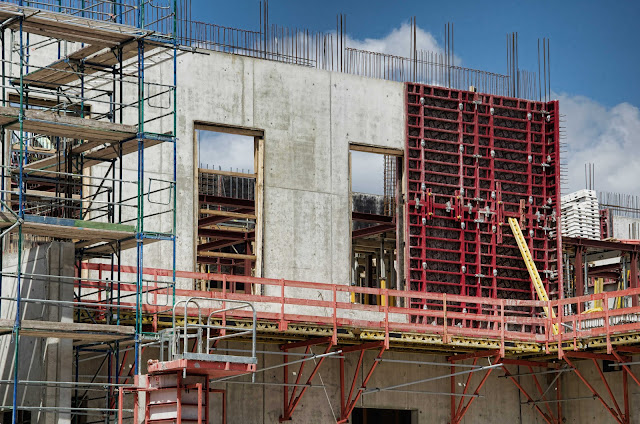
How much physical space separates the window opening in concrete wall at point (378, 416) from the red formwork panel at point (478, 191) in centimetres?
466

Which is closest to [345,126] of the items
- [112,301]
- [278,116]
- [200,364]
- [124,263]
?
[278,116]

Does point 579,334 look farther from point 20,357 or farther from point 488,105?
point 20,357

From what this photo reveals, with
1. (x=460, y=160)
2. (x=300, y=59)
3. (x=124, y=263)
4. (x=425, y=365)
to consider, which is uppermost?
(x=300, y=59)

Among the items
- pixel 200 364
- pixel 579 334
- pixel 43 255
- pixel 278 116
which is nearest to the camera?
pixel 200 364

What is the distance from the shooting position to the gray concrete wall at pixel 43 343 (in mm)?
27547

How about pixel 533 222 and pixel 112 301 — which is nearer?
pixel 112 301

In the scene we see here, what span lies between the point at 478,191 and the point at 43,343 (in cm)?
1660

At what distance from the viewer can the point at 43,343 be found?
28.3 metres

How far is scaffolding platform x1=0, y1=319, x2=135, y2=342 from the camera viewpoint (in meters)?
25.9

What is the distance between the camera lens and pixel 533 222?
40.2 meters

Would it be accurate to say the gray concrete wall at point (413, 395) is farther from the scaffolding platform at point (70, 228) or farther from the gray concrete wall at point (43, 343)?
the scaffolding platform at point (70, 228)

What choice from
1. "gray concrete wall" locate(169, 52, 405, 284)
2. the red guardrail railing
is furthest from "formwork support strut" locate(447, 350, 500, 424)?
"gray concrete wall" locate(169, 52, 405, 284)

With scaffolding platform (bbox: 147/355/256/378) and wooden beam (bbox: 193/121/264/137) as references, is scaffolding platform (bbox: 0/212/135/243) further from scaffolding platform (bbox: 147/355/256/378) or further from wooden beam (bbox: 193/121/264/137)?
wooden beam (bbox: 193/121/264/137)

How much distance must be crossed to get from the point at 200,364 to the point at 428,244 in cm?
1556
